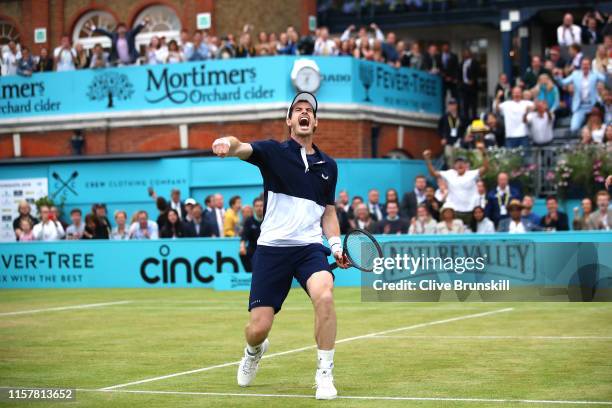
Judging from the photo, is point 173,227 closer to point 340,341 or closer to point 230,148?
point 340,341

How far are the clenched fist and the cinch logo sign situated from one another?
15.1 meters

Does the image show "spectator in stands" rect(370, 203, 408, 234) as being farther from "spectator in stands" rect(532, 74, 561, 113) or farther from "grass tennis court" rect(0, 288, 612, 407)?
"spectator in stands" rect(532, 74, 561, 113)

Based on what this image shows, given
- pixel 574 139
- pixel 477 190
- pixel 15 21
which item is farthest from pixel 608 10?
pixel 15 21

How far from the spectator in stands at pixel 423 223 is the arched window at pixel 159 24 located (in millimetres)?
15282

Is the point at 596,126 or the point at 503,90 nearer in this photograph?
the point at 596,126

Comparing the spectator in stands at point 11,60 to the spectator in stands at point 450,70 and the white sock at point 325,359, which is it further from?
the white sock at point 325,359

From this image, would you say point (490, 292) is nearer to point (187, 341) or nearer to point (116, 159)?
point (187, 341)

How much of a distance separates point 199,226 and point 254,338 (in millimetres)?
15267

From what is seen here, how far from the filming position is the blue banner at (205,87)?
30.0m

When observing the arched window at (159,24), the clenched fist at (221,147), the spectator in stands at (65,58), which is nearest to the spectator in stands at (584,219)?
the clenched fist at (221,147)

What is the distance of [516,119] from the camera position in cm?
2667

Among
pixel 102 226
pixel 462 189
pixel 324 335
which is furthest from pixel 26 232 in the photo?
pixel 324 335

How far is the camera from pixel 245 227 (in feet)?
71.9

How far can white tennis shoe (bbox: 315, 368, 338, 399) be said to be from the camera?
9.27m
